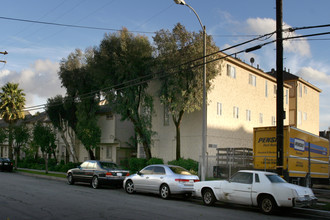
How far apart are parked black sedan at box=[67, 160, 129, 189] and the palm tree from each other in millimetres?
27844

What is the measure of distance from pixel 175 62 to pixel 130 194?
10574 mm

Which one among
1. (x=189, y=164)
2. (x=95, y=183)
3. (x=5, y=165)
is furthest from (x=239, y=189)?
(x=5, y=165)

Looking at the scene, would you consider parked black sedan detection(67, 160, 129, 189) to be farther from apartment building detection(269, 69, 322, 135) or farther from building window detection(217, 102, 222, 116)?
apartment building detection(269, 69, 322, 135)

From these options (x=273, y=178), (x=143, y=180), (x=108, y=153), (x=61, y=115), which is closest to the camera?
(x=273, y=178)

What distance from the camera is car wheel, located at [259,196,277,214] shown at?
455 inches

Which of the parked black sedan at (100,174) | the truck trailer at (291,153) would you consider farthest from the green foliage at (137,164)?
the truck trailer at (291,153)

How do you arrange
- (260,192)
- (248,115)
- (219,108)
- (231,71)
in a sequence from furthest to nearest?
(248,115), (231,71), (219,108), (260,192)

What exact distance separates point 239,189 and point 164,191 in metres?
3.85

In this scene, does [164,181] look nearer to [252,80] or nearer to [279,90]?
[279,90]

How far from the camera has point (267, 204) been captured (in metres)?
11.7

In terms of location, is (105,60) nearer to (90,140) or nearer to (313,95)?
(90,140)

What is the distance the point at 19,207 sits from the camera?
11539mm

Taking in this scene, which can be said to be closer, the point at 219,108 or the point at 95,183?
the point at 95,183

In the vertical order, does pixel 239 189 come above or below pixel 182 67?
below
